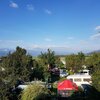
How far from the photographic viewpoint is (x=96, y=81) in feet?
108

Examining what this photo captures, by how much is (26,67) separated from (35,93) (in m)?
18.3

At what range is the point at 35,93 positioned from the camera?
1225 inches

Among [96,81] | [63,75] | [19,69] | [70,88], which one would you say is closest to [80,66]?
[63,75]

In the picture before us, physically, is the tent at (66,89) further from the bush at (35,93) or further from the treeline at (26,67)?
the bush at (35,93)

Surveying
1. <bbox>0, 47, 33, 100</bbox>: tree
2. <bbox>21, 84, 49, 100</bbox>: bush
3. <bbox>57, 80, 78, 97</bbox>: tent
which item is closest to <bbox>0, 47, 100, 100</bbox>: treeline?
<bbox>0, 47, 33, 100</bbox>: tree

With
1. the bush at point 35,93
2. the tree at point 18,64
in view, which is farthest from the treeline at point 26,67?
→ the bush at point 35,93

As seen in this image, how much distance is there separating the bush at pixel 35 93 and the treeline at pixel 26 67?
61.1 inches

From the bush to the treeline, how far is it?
5.09 ft

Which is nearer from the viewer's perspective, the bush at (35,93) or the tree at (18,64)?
the bush at (35,93)

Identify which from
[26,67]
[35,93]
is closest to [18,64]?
[26,67]

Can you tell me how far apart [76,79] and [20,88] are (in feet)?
53.0

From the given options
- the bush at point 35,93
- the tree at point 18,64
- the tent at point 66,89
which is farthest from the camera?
the tree at point 18,64

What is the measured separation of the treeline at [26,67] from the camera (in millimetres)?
32491

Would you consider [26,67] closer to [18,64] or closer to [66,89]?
[18,64]
